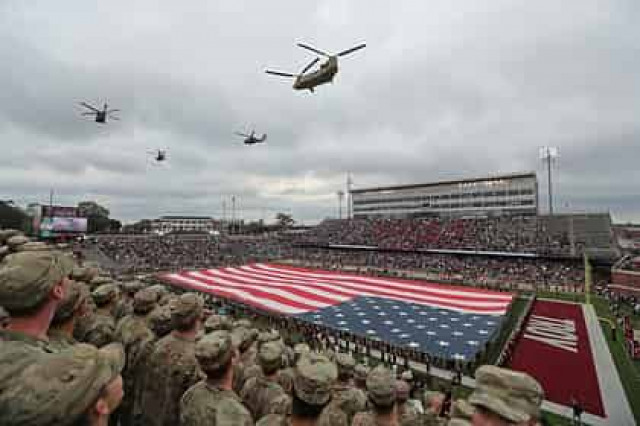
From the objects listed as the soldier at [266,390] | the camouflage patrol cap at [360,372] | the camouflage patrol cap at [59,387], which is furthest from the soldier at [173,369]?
the camouflage patrol cap at [360,372]

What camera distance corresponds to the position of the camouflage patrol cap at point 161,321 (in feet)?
9.90

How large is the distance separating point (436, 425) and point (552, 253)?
111ft

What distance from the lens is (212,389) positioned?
6.96 ft

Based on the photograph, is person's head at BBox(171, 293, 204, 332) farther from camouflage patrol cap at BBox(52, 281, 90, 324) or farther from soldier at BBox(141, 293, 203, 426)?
camouflage patrol cap at BBox(52, 281, 90, 324)

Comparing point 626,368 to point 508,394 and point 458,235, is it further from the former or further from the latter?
point 458,235

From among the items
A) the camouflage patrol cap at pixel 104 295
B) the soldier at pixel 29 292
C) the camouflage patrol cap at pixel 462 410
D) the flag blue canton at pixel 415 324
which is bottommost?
the flag blue canton at pixel 415 324

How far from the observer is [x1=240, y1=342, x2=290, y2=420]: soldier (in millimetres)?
2629

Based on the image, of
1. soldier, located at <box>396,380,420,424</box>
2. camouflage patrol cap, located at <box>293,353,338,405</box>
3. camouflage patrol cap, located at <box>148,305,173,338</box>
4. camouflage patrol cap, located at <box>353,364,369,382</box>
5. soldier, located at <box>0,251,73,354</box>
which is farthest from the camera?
camouflage patrol cap, located at <box>353,364,369,382</box>

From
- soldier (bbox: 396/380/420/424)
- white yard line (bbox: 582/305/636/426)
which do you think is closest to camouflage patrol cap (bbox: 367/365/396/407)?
soldier (bbox: 396/380/420/424)

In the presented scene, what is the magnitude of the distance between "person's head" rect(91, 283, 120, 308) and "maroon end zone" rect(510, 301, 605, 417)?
37.0 feet

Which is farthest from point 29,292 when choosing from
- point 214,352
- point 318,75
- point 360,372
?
point 318,75

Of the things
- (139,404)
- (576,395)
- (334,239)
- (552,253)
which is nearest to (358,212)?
(334,239)

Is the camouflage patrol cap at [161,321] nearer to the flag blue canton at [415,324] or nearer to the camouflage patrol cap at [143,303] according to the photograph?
the camouflage patrol cap at [143,303]

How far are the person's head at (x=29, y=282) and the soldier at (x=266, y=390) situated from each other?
62.7 inches
